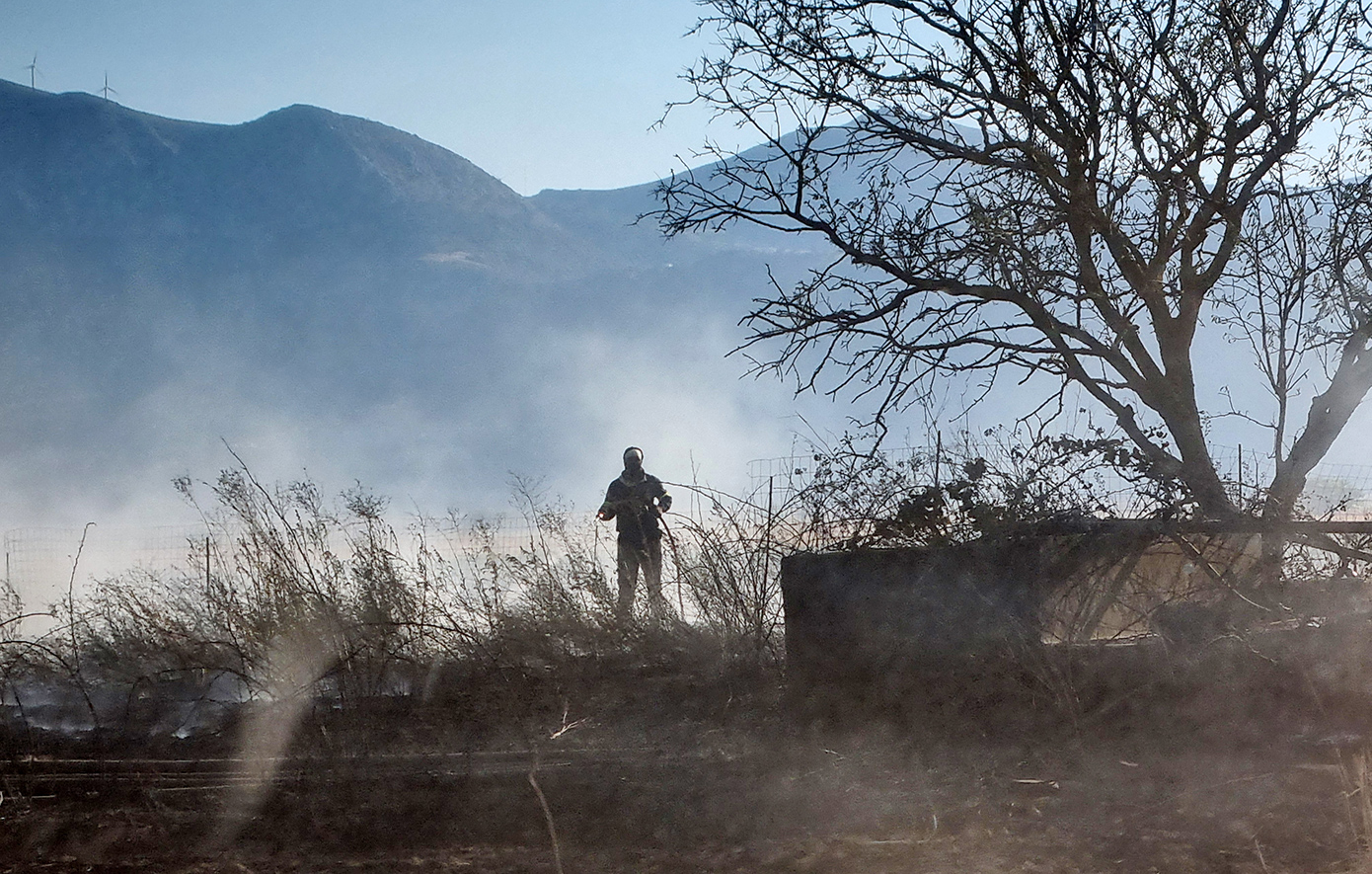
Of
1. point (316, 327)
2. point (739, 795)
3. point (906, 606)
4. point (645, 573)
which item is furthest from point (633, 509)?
point (316, 327)

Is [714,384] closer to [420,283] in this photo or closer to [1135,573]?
[420,283]

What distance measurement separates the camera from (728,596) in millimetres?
7598

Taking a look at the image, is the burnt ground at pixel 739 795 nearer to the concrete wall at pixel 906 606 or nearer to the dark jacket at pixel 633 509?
the concrete wall at pixel 906 606

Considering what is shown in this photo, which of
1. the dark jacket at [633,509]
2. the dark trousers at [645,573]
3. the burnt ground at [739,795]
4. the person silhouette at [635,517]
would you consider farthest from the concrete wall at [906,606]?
the dark jacket at [633,509]

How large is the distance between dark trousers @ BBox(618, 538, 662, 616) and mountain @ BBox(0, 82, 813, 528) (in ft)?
150

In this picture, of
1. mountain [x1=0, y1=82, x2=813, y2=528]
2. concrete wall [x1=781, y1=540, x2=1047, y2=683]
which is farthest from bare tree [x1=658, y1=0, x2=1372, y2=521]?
mountain [x1=0, y1=82, x2=813, y2=528]

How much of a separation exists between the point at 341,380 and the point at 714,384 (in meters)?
22.4

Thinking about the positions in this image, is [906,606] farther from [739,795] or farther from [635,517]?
[635,517]

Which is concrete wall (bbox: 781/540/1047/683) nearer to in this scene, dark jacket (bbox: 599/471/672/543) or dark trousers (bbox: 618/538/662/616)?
dark trousers (bbox: 618/538/662/616)

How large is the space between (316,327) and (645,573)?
6806 cm

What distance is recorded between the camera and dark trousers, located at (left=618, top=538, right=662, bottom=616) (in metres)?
8.07

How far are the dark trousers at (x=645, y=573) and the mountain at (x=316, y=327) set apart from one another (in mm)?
45848

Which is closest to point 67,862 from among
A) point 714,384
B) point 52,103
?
point 714,384

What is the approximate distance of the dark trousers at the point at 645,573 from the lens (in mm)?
8070
